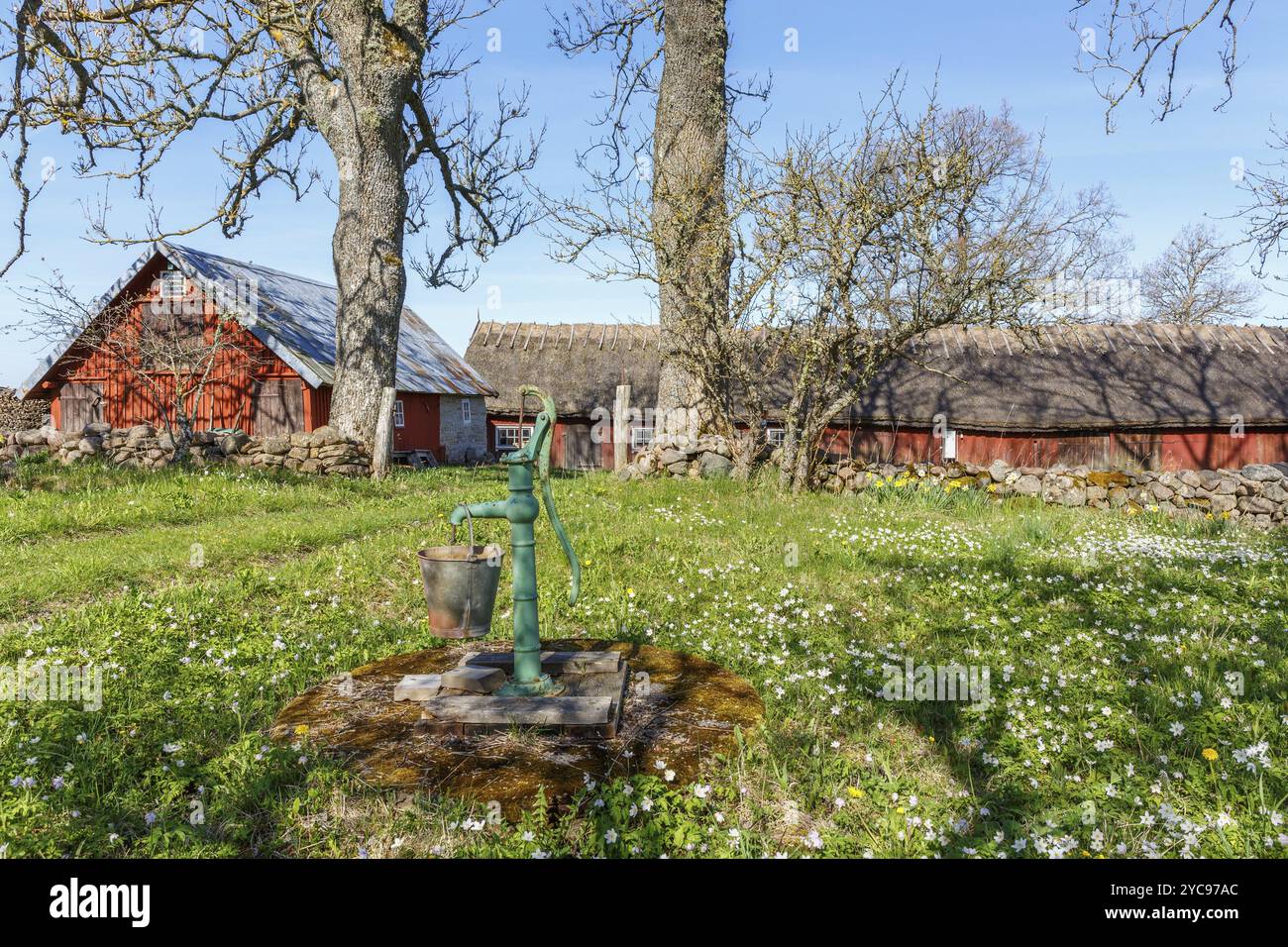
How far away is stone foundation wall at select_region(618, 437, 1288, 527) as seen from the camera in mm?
13102

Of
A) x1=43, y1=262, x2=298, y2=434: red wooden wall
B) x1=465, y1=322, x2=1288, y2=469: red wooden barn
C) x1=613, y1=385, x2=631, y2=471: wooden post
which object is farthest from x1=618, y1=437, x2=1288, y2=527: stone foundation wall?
x1=43, y1=262, x2=298, y2=434: red wooden wall

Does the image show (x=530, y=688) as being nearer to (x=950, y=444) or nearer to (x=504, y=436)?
(x=950, y=444)

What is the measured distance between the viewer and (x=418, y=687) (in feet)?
14.5

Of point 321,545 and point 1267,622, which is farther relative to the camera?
point 321,545

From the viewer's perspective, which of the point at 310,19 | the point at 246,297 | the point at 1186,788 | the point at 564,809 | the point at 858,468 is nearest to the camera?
the point at 564,809

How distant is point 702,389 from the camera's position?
1402 centimetres

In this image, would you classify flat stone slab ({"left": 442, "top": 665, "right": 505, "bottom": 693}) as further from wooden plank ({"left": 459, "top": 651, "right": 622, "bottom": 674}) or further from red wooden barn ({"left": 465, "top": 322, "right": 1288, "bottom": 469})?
red wooden barn ({"left": 465, "top": 322, "right": 1288, "bottom": 469})

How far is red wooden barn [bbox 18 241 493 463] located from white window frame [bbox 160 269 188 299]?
0.02m

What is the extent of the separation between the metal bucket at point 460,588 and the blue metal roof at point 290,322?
1685 centimetres

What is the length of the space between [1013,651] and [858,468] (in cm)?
772
